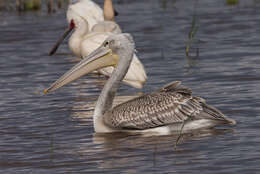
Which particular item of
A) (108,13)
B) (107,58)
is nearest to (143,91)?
(107,58)

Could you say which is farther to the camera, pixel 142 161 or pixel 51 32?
pixel 51 32

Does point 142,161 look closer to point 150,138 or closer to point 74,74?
point 150,138

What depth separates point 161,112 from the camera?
6.76 meters

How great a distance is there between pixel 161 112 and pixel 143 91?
8.73 feet

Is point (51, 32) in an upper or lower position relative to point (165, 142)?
lower

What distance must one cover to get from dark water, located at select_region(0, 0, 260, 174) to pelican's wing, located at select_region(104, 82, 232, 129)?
165 mm

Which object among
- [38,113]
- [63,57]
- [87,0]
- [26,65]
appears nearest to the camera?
[38,113]

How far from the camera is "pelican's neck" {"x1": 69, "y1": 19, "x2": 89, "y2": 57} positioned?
1167 centimetres

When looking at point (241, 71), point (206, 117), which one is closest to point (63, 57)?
point (241, 71)

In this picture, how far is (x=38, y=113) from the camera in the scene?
8172mm

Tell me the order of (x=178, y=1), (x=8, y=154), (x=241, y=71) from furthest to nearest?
(x=178, y=1), (x=241, y=71), (x=8, y=154)

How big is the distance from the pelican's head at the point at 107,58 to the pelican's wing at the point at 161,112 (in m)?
0.58

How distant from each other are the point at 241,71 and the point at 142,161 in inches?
177

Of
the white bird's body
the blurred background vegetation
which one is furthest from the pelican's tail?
the blurred background vegetation
